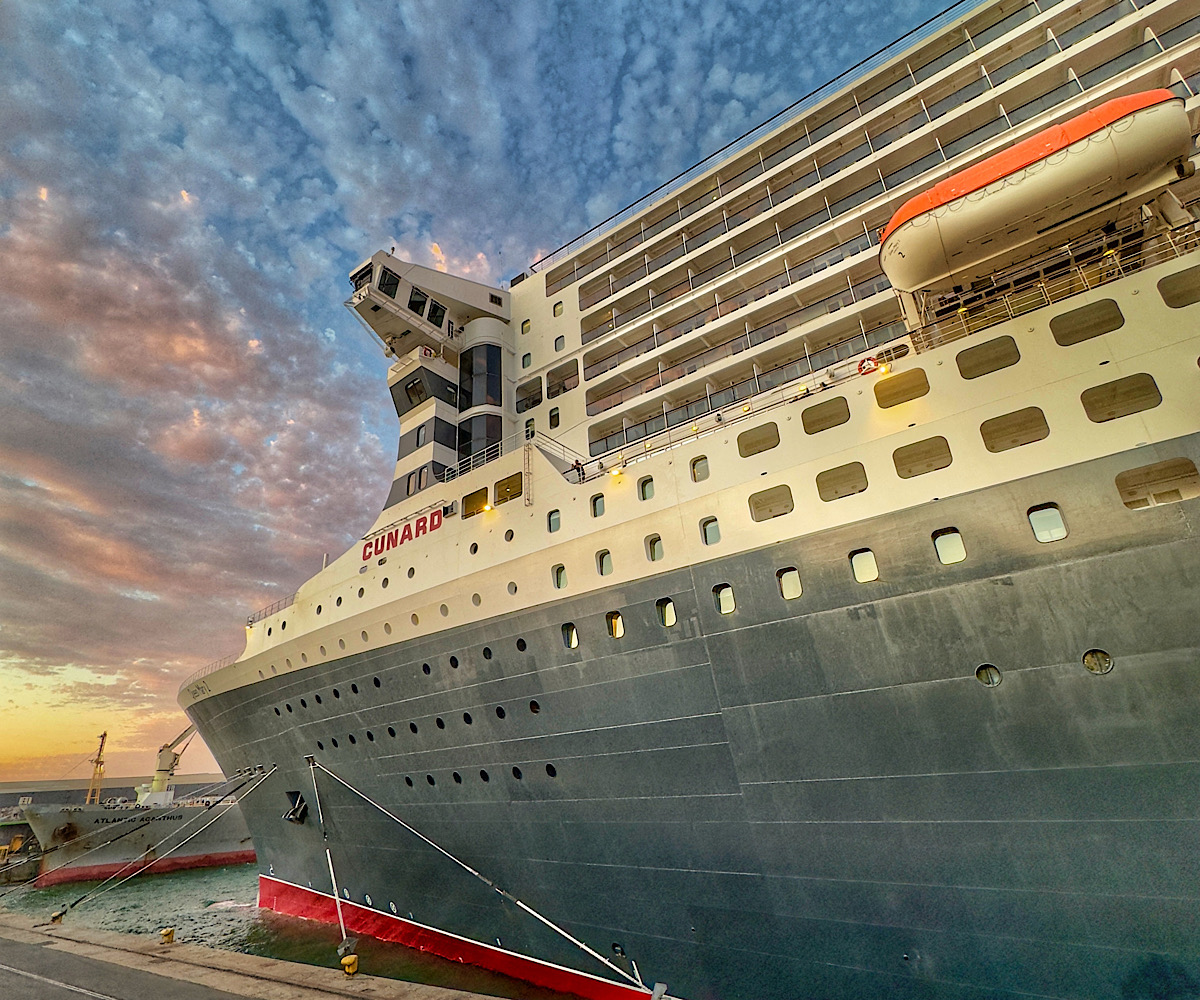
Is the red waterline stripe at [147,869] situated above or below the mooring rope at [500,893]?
below

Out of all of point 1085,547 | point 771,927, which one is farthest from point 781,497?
point 771,927

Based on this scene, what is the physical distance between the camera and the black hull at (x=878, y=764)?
559cm

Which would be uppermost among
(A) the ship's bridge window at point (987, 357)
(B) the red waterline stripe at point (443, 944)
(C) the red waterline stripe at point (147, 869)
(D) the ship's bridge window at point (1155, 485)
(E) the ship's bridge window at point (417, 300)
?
(E) the ship's bridge window at point (417, 300)

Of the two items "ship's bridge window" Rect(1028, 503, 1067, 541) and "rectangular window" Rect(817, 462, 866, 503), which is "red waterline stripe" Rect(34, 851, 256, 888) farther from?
"ship's bridge window" Rect(1028, 503, 1067, 541)

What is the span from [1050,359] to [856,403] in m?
2.14

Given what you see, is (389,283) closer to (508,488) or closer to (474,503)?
(474,503)

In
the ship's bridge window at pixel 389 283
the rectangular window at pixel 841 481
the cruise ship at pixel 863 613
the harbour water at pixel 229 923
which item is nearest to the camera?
the cruise ship at pixel 863 613

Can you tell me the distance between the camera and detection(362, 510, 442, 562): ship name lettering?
12312mm

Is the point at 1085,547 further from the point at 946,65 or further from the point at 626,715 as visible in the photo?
the point at 946,65

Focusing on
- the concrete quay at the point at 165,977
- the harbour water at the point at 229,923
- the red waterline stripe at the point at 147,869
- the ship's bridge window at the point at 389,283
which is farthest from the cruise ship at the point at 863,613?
the red waterline stripe at the point at 147,869

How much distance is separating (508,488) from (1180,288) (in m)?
9.97

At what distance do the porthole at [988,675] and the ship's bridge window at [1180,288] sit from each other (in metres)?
4.58

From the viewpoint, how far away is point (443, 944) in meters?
11.1

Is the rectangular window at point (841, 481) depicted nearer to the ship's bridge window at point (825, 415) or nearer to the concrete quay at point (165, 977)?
the ship's bridge window at point (825, 415)
